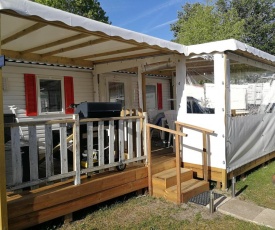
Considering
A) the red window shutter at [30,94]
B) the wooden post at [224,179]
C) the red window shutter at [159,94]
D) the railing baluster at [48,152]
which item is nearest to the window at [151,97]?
the red window shutter at [159,94]

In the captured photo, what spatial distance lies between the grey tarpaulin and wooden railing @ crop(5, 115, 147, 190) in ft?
5.38

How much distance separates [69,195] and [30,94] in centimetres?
326

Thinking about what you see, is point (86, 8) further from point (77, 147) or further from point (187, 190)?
point (187, 190)

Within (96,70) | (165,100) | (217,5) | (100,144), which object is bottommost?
(100,144)

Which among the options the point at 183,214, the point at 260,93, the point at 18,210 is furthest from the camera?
the point at 260,93

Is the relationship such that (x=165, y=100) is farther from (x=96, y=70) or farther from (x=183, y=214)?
(x=183, y=214)

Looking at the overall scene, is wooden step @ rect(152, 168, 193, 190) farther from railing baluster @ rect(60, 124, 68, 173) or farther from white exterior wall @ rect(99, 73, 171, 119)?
white exterior wall @ rect(99, 73, 171, 119)

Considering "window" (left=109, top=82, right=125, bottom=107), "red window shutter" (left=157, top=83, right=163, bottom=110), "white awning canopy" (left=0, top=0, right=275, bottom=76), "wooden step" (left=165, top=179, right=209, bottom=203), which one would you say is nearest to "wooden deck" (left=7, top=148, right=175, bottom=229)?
"wooden step" (left=165, top=179, right=209, bottom=203)

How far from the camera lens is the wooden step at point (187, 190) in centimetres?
409

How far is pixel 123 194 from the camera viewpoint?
4133 millimetres

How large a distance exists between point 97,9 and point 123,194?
1831 cm

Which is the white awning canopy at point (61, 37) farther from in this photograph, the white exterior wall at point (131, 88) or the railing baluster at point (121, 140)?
the railing baluster at point (121, 140)

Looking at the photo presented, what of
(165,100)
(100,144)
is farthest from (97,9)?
(100,144)

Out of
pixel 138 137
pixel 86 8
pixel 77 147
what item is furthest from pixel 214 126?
pixel 86 8
